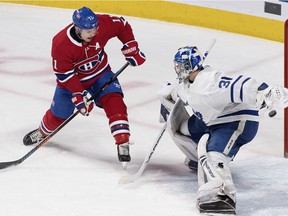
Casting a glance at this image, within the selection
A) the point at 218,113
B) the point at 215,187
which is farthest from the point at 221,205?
the point at 218,113

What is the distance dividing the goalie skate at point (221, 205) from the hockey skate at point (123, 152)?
61 cm

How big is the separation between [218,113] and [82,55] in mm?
797

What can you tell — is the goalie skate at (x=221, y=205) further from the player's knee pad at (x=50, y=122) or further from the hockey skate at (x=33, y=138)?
the hockey skate at (x=33, y=138)

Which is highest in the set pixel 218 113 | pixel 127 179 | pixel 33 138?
pixel 218 113

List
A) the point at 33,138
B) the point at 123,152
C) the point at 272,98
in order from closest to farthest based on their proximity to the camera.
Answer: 1. the point at 272,98
2. the point at 123,152
3. the point at 33,138

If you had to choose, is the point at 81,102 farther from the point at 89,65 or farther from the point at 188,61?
the point at 188,61

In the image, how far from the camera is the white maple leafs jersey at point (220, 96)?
3654 millimetres

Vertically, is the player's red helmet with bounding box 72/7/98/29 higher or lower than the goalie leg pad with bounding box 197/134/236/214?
higher

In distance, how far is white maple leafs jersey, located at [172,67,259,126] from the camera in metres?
3.65

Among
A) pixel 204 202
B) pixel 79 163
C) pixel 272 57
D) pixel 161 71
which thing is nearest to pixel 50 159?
pixel 79 163

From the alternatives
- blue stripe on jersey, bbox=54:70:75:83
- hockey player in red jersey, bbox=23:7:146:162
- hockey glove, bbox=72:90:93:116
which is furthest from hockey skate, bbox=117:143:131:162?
blue stripe on jersey, bbox=54:70:75:83

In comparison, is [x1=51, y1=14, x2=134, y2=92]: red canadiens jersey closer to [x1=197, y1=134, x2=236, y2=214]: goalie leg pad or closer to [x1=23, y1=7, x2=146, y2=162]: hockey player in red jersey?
[x1=23, y1=7, x2=146, y2=162]: hockey player in red jersey

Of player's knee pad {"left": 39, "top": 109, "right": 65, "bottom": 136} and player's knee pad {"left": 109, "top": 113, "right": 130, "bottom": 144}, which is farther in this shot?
player's knee pad {"left": 39, "top": 109, "right": 65, "bottom": 136}

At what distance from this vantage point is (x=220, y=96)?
3.72 m
